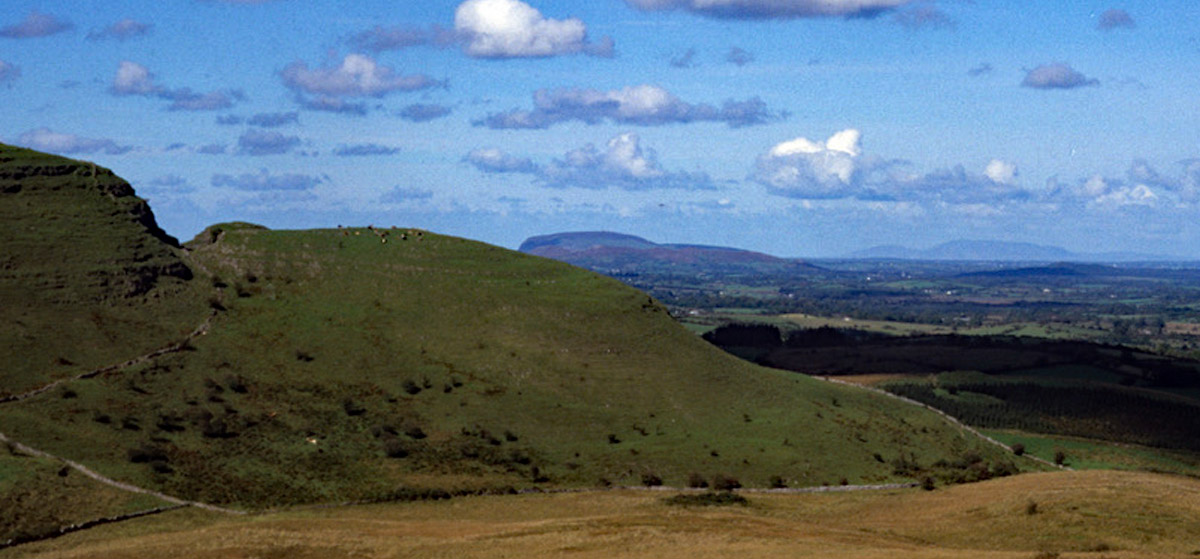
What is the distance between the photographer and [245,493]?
257 ft

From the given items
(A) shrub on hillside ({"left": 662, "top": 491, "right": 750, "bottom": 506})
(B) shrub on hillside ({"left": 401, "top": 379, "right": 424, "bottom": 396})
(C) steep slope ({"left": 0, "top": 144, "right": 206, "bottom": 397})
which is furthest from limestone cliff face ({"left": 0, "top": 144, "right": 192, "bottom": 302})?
(A) shrub on hillside ({"left": 662, "top": 491, "right": 750, "bottom": 506})

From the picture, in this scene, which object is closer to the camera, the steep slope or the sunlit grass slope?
the sunlit grass slope

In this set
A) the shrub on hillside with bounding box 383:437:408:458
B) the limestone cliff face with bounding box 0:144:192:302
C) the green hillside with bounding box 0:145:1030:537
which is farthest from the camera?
the limestone cliff face with bounding box 0:144:192:302

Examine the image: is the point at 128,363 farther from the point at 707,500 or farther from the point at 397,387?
the point at 707,500

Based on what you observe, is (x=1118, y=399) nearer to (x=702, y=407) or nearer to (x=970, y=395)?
(x=970, y=395)

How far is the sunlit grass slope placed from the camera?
83.4 meters

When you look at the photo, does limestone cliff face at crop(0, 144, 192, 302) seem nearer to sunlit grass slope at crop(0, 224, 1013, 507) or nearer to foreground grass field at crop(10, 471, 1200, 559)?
sunlit grass slope at crop(0, 224, 1013, 507)

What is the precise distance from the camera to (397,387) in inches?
4048

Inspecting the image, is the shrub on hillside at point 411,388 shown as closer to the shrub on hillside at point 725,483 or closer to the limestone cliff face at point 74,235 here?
the limestone cliff face at point 74,235

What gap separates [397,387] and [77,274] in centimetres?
2963

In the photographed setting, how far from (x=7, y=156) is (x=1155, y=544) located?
338 ft

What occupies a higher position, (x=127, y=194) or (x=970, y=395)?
(x=127, y=194)

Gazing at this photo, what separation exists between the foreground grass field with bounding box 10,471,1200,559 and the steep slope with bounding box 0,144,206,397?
82.8ft

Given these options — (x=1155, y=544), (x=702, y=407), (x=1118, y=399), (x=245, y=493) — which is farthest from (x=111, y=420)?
(x=1118, y=399)
